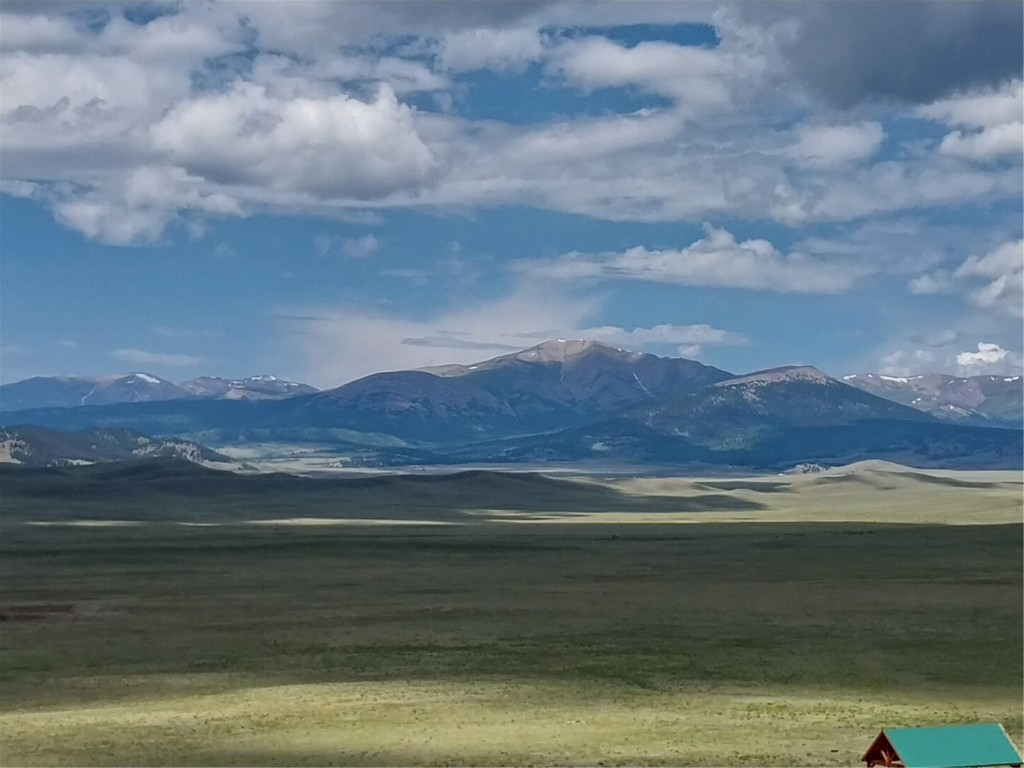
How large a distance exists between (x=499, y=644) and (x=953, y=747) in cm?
2426

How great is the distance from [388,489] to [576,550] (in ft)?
254

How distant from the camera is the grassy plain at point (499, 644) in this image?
29.7 meters

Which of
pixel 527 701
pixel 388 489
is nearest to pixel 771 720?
pixel 527 701

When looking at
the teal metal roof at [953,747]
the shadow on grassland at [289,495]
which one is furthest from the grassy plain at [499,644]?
the shadow on grassland at [289,495]

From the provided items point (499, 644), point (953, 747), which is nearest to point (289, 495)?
point (499, 644)

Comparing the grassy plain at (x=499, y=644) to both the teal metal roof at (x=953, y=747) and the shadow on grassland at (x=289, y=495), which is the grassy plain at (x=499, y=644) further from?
the shadow on grassland at (x=289, y=495)

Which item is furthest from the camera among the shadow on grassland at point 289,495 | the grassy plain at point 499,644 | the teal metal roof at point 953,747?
the shadow on grassland at point 289,495

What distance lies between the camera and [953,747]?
67.6 feet

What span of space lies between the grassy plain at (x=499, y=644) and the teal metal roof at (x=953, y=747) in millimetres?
6388

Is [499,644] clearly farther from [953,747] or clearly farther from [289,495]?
[289,495]

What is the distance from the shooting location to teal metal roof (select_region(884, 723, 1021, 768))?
2034 cm

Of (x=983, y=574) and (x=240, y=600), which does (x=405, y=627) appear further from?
(x=983, y=574)

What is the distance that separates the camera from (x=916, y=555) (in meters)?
75.9

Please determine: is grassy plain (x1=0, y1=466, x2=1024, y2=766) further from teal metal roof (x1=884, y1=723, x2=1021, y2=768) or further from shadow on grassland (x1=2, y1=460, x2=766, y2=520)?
shadow on grassland (x1=2, y1=460, x2=766, y2=520)
